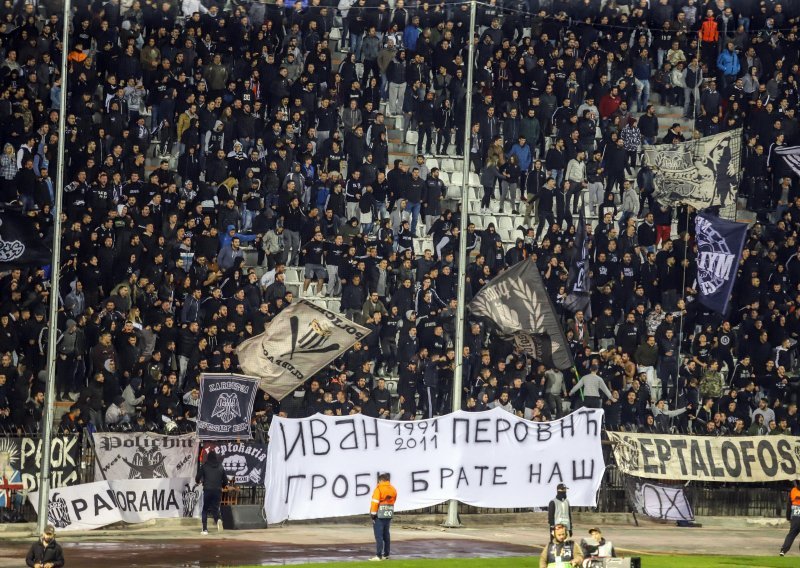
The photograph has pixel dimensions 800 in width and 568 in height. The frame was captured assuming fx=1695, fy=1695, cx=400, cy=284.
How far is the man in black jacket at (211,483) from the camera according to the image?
32.1 metres

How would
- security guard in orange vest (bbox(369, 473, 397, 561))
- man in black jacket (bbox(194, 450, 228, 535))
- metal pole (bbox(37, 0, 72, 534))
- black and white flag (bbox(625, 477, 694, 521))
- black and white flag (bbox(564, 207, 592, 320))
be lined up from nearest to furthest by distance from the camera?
security guard in orange vest (bbox(369, 473, 397, 561))
metal pole (bbox(37, 0, 72, 534))
man in black jacket (bbox(194, 450, 228, 535))
black and white flag (bbox(625, 477, 694, 521))
black and white flag (bbox(564, 207, 592, 320))

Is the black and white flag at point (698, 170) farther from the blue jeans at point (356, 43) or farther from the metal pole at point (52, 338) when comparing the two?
the metal pole at point (52, 338)

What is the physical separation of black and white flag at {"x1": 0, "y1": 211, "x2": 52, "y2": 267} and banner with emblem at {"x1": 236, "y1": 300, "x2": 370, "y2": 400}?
476cm

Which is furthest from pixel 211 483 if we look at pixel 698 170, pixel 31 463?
pixel 698 170

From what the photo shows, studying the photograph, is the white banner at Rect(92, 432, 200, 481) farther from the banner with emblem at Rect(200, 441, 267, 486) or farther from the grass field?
the grass field

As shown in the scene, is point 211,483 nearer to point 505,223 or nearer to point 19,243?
point 19,243

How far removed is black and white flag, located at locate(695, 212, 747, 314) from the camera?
134 ft

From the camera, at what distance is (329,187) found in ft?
131

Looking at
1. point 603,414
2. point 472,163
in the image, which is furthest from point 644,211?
point 603,414

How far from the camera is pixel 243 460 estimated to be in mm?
33375

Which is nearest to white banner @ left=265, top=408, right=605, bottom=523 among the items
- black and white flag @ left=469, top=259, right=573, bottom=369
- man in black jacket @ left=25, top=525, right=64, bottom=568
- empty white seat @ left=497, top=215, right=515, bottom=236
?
black and white flag @ left=469, top=259, right=573, bottom=369

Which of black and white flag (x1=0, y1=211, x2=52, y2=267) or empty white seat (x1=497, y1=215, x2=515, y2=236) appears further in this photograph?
empty white seat (x1=497, y1=215, x2=515, y2=236)

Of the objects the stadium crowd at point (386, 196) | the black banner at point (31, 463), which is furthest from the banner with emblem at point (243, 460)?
the black banner at point (31, 463)

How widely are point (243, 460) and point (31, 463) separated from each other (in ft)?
14.0
